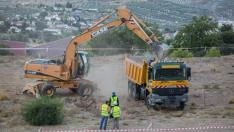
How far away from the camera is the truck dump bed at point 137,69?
114ft

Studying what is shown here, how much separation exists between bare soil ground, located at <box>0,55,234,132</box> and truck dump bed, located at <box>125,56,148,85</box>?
1.35 meters

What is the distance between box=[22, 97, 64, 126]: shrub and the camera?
2869 centimetres

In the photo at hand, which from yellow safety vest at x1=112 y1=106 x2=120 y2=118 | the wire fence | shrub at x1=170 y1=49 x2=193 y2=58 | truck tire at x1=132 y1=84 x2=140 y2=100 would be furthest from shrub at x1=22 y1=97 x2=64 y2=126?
shrub at x1=170 y1=49 x2=193 y2=58

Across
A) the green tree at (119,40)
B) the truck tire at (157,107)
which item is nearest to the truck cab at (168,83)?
the truck tire at (157,107)

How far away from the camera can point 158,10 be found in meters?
94.3

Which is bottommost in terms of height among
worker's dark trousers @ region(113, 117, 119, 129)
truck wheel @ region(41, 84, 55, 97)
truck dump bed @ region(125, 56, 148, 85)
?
worker's dark trousers @ region(113, 117, 119, 129)

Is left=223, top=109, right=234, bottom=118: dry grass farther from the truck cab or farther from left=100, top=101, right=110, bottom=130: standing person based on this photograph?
left=100, top=101, right=110, bottom=130: standing person

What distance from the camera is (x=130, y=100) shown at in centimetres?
3725

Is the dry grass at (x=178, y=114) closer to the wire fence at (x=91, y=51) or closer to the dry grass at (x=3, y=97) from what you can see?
the dry grass at (x=3, y=97)

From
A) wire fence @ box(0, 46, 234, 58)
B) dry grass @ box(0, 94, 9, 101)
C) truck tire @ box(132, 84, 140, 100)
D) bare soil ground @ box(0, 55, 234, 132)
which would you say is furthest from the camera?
wire fence @ box(0, 46, 234, 58)

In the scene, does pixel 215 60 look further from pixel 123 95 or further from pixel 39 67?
pixel 39 67

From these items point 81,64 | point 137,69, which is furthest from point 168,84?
point 81,64

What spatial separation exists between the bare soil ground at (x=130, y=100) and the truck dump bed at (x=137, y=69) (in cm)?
135

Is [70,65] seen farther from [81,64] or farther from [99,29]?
[99,29]
